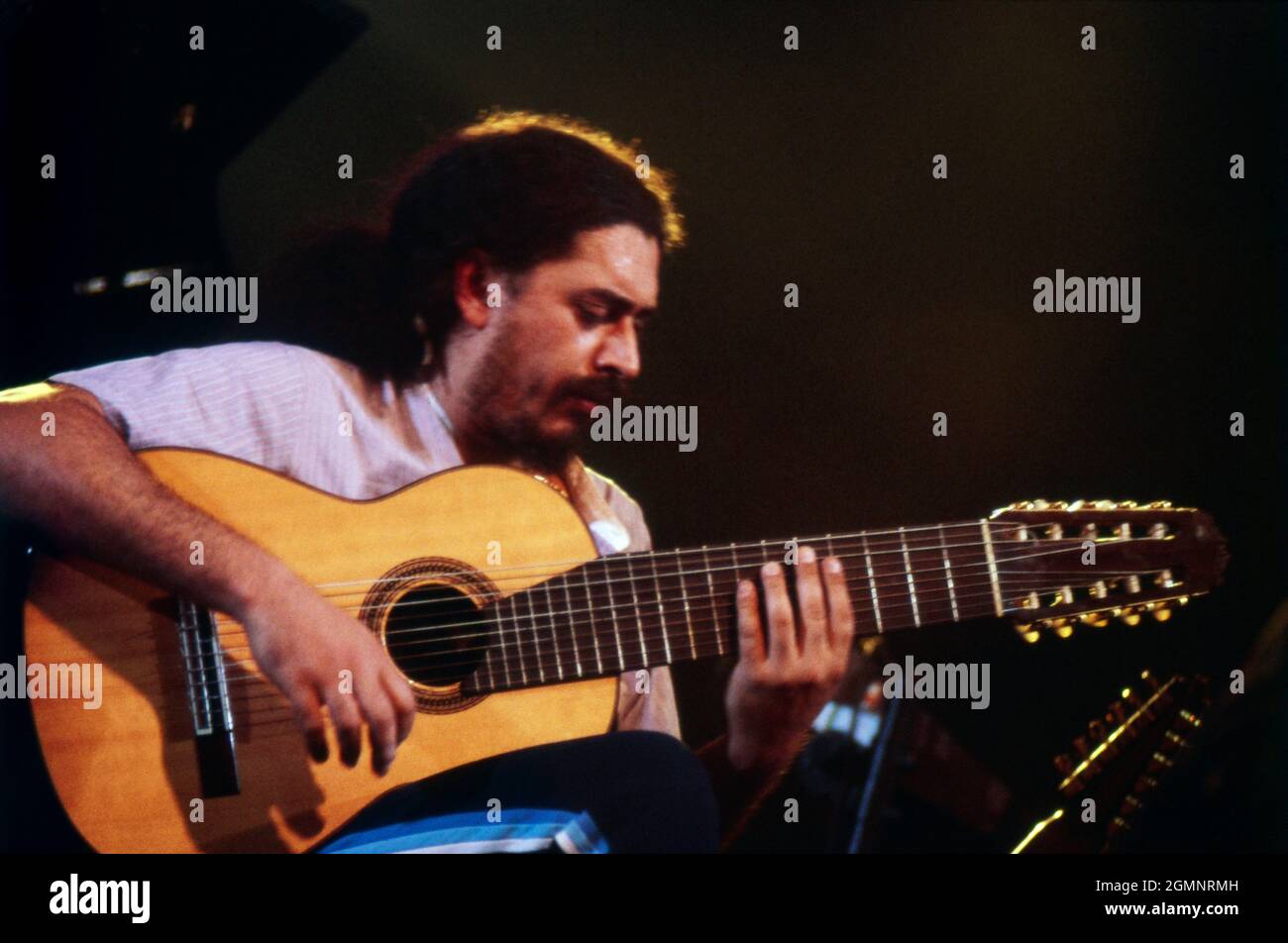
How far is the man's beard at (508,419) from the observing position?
1.56 meters

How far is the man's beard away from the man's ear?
47 millimetres

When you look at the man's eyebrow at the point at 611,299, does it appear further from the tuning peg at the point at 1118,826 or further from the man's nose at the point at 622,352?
the tuning peg at the point at 1118,826

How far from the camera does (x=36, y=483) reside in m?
1.44

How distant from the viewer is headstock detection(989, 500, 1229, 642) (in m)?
1.53

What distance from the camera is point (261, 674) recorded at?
1.42m

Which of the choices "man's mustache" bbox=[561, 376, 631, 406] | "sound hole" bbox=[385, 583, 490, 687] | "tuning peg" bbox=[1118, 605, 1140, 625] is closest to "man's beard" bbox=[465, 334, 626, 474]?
"man's mustache" bbox=[561, 376, 631, 406]

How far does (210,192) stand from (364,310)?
0.99 ft

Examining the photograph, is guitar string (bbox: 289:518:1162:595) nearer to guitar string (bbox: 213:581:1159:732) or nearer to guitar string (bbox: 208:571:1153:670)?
guitar string (bbox: 208:571:1153:670)

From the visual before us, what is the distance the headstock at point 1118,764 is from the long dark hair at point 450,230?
37.6 inches

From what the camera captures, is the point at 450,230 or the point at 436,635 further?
the point at 450,230

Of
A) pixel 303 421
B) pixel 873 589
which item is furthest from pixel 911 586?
pixel 303 421

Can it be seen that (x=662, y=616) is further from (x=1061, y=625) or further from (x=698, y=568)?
(x=1061, y=625)

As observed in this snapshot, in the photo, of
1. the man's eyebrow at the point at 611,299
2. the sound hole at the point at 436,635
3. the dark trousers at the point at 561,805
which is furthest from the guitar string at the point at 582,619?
the man's eyebrow at the point at 611,299

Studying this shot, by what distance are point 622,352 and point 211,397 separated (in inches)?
22.7
